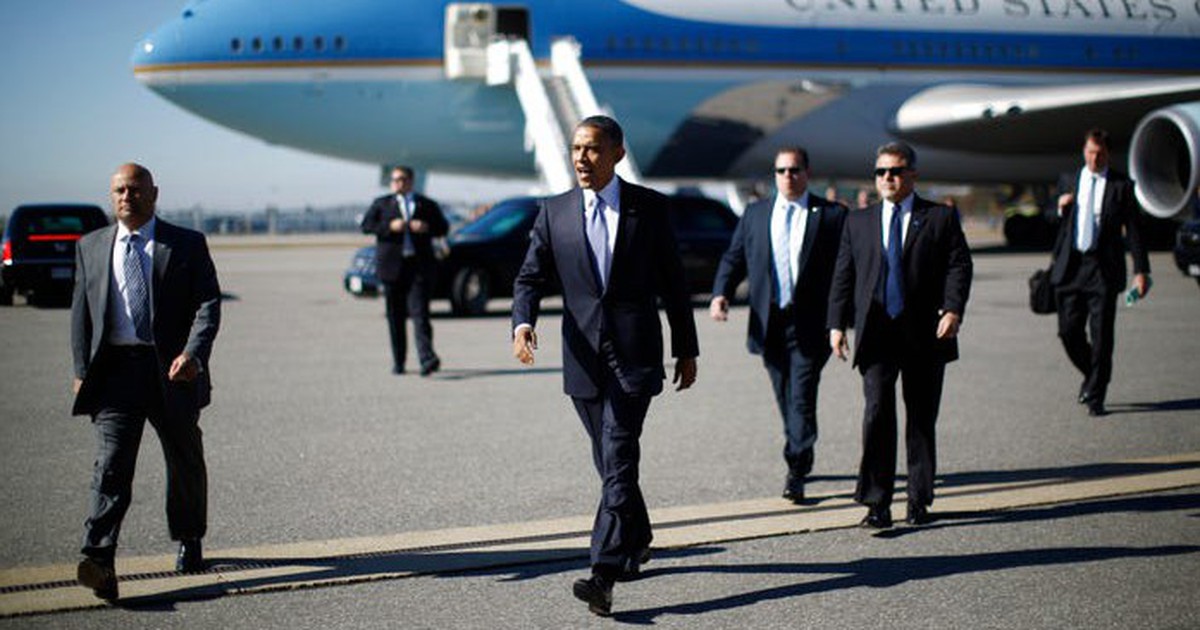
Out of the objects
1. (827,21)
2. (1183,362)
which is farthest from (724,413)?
(827,21)

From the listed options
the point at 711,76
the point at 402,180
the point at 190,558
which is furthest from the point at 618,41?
the point at 190,558

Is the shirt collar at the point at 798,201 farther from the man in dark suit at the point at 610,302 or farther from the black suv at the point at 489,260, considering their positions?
the black suv at the point at 489,260

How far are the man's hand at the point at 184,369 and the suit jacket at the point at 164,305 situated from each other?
3 cm

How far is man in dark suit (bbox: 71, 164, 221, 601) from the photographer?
4988 millimetres

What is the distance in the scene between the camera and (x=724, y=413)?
913 cm

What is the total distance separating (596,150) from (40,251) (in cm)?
1554

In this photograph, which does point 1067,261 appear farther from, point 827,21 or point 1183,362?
point 827,21

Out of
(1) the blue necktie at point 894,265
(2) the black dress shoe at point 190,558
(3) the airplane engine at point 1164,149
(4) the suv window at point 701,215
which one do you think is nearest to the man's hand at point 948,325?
(1) the blue necktie at point 894,265

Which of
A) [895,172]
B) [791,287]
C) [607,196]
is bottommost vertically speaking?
[791,287]

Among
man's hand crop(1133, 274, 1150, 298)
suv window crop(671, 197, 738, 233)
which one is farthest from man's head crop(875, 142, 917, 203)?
suv window crop(671, 197, 738, 233)

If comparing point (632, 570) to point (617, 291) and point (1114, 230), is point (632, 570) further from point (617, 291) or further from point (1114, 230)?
point (1114, 230)

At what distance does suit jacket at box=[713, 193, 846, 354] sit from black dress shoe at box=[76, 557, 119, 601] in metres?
3.24

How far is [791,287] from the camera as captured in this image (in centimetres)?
679

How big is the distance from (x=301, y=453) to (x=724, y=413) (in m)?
2.88
